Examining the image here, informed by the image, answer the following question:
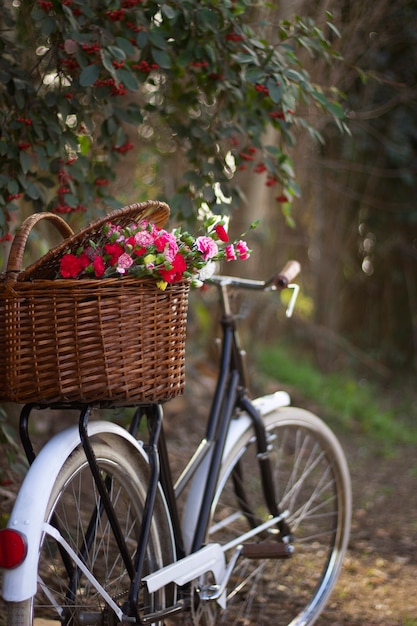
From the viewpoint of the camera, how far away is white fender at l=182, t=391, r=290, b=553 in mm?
2111

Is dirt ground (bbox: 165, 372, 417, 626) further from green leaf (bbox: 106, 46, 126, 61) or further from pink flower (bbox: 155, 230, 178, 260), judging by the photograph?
green leaf (bbox: 106, 46, 126, 61)

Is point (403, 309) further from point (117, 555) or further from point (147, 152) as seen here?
point (117, 555)

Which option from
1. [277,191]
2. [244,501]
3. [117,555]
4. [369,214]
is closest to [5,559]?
[117,555]

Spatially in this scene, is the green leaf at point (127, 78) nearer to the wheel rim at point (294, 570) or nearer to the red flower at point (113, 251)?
the red flower at point (113, 251)

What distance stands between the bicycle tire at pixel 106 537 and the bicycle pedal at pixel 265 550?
357mm

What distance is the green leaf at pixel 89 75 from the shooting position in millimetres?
1942

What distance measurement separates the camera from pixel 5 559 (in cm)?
146

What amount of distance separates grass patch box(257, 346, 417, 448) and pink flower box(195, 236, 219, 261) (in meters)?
3.53

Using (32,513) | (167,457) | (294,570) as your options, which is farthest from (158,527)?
(294,570)

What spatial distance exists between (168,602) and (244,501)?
0.58 m

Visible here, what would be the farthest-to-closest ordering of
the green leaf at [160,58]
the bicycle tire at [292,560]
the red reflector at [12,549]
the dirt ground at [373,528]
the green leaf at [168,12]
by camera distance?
the dirt ground at [373,528]
the bicycle tire at [292,560]
the green leaf at [160,58]
the green leaf at [168,12]
the red reflector at [12,549]

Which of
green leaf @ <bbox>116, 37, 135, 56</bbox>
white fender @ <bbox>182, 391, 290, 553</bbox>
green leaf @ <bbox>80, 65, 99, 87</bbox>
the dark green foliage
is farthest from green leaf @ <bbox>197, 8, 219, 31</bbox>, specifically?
white fender @ <bbox>182, 391, 290, 553</bbox>

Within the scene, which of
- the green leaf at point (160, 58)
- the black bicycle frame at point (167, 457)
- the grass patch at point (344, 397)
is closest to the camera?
the black bicycle frame at point (167, 457)

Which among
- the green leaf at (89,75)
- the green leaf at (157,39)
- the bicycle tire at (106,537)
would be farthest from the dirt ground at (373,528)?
the green leaf at (157,39)
